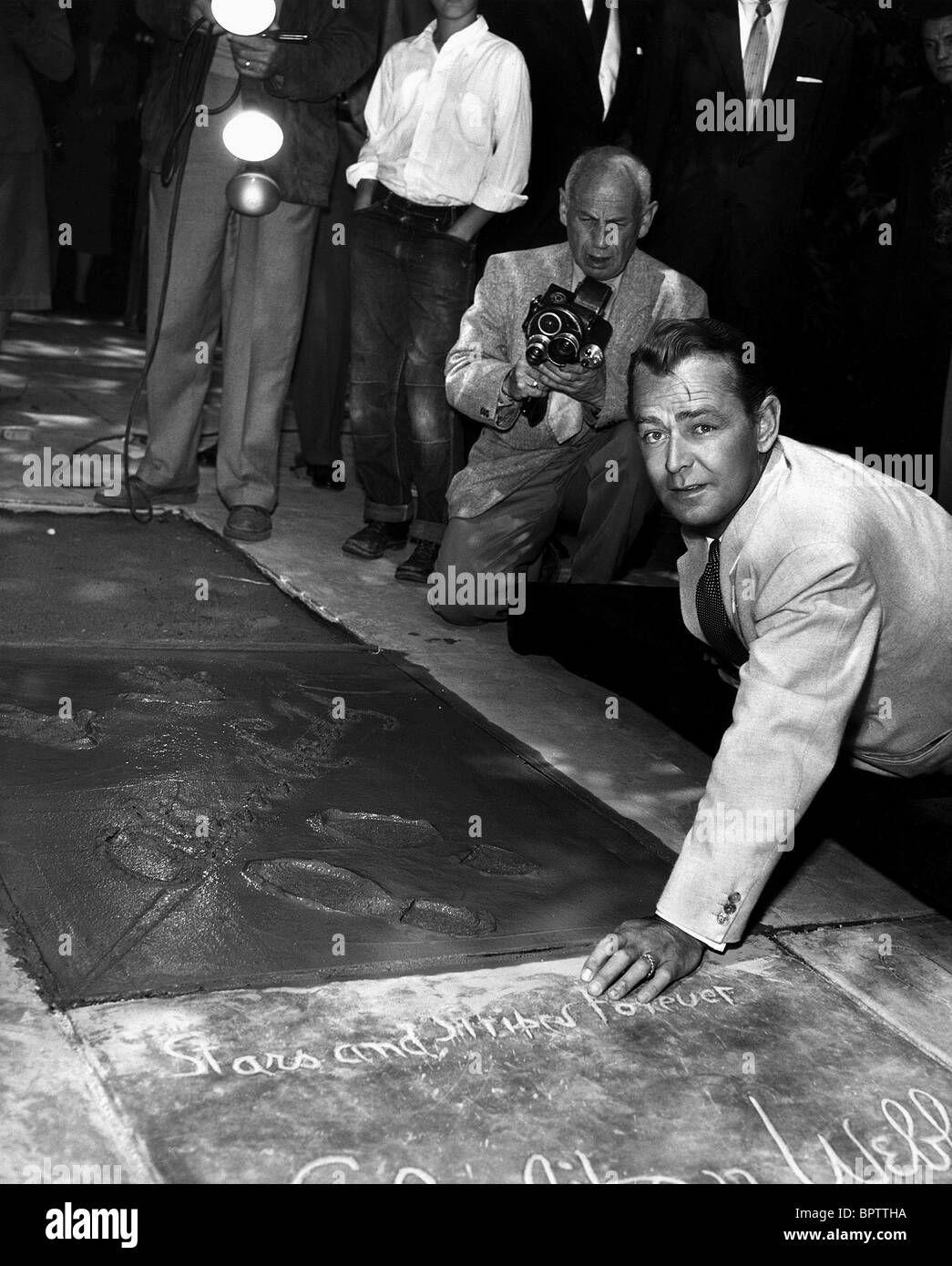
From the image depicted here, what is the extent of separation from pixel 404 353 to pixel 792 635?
107 inches

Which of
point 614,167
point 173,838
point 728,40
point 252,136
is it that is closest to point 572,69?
point 728,40

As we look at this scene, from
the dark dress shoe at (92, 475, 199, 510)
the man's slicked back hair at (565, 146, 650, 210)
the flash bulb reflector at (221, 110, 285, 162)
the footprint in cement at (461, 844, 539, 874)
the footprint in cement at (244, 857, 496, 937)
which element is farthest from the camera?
the dark dress shoe at (92, 475, 199, 510)

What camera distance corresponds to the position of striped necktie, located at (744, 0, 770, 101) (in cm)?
488

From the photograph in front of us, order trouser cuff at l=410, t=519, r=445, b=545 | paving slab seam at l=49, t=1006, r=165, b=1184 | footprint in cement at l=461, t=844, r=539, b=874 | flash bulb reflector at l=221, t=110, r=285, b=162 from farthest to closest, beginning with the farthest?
trouser cuff at l=410, t=519, r=445, b=545 < flash bulb reflector at l=221, t=110, r=285, b=162 < footprint in cement at l=461, t=844, r=539, b=874 < paving slab seam at l=49, t=1006, r=165, b=1184

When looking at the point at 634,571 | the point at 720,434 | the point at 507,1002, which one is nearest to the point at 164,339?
the point at 634,571

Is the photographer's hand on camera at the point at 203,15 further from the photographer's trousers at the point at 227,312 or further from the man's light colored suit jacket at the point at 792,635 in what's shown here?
the man's light colored suit jacket at the point at 792,635

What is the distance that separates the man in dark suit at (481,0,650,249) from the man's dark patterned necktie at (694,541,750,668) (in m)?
2.38

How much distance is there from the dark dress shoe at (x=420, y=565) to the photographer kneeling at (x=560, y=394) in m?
0.18

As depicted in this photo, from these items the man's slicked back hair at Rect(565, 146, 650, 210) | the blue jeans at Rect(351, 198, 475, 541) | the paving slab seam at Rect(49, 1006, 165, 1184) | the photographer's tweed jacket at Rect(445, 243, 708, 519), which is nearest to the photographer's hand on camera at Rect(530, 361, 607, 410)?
the photographer's tweed jacket at Rect(445, 243, 708, 519)

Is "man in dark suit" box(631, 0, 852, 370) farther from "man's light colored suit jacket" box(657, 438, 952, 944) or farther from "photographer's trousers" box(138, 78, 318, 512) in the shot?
"man's light colored suit jacket" box(657, 438, 952, 944)

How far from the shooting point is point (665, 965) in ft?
7.83

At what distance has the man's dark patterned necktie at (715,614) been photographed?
2670mm

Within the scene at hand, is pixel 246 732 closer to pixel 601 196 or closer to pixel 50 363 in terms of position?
pixel 601 196

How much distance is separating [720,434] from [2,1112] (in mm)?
1460
